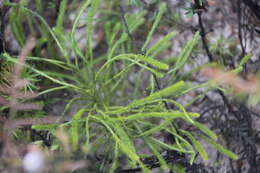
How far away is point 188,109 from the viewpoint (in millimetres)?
1631

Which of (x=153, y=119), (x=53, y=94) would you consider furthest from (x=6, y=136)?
(x=153, y=119)

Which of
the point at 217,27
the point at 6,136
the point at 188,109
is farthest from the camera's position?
the point at 217,27

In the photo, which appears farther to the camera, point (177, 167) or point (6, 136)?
point (177, 167)

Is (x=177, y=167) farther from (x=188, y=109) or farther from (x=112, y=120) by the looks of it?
(x=188, y=109)

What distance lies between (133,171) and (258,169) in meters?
0.46

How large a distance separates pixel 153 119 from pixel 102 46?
2.27ft

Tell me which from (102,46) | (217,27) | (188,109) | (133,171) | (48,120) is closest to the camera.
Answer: (48,120)

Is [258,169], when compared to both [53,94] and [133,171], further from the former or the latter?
[53,94]

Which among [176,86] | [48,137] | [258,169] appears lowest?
[258,169]

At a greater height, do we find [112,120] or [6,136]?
[6,136]

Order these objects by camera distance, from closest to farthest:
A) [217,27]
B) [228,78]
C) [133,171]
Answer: [228,78], [133,171], [217,27]

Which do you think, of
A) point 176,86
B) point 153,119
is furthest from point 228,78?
point 153,119

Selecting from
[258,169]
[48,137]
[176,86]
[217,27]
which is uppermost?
[176,86]

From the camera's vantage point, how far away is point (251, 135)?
129 centimetres
